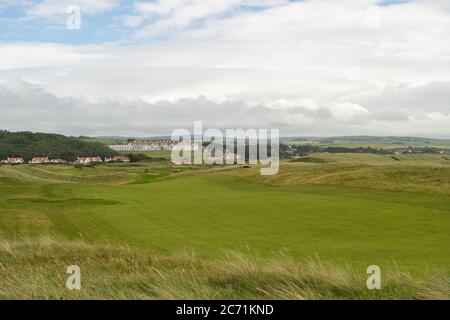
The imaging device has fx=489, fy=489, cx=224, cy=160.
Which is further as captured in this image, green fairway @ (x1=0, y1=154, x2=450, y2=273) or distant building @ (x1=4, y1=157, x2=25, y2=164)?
distant building @ (x1=4, y1=157, x2=25, y2=164)

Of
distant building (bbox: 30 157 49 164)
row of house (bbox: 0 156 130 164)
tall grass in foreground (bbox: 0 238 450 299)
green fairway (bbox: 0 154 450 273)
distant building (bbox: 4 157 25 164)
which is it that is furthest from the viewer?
distant building (bbox: 30 157 49 164)

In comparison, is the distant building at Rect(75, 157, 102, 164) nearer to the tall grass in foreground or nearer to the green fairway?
the green fairway

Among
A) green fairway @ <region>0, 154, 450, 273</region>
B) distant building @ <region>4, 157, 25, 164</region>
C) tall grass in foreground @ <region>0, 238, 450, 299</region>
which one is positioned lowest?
distant building @ <region>4, 157, 25, 164</region>

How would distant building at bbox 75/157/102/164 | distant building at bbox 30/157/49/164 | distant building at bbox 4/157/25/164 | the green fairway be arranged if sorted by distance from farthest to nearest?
distant building at bbox 75/157/102/164
distant building at bbox 30/157/49/164
distant building at bbox 4/157/25/164
the green fairway

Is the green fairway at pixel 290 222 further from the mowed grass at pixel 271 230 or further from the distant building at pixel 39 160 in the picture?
the distant building at pixel 39 160

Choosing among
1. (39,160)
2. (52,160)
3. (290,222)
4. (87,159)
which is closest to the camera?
(290,222)

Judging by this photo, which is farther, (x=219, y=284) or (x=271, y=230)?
(x=271, y=230)

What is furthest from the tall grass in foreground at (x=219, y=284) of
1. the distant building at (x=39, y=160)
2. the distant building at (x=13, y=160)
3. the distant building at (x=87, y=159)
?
the distant building at (x=39, y=160)

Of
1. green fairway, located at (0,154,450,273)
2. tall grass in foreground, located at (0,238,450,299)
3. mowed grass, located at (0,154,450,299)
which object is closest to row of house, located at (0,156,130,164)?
mowed grass, located at (0,154,450,299)

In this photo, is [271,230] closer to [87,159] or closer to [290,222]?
[290,222]

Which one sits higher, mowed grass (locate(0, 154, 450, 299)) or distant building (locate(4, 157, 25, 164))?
mowed grass (locate(0, 154, 450, 299))

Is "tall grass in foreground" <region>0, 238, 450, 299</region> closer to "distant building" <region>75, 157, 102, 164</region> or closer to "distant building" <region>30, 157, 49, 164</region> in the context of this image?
"distant building" <region>75, 157, 102, 164</region>

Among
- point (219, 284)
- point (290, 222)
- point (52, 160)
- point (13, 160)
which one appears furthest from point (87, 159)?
point (219, 284)
